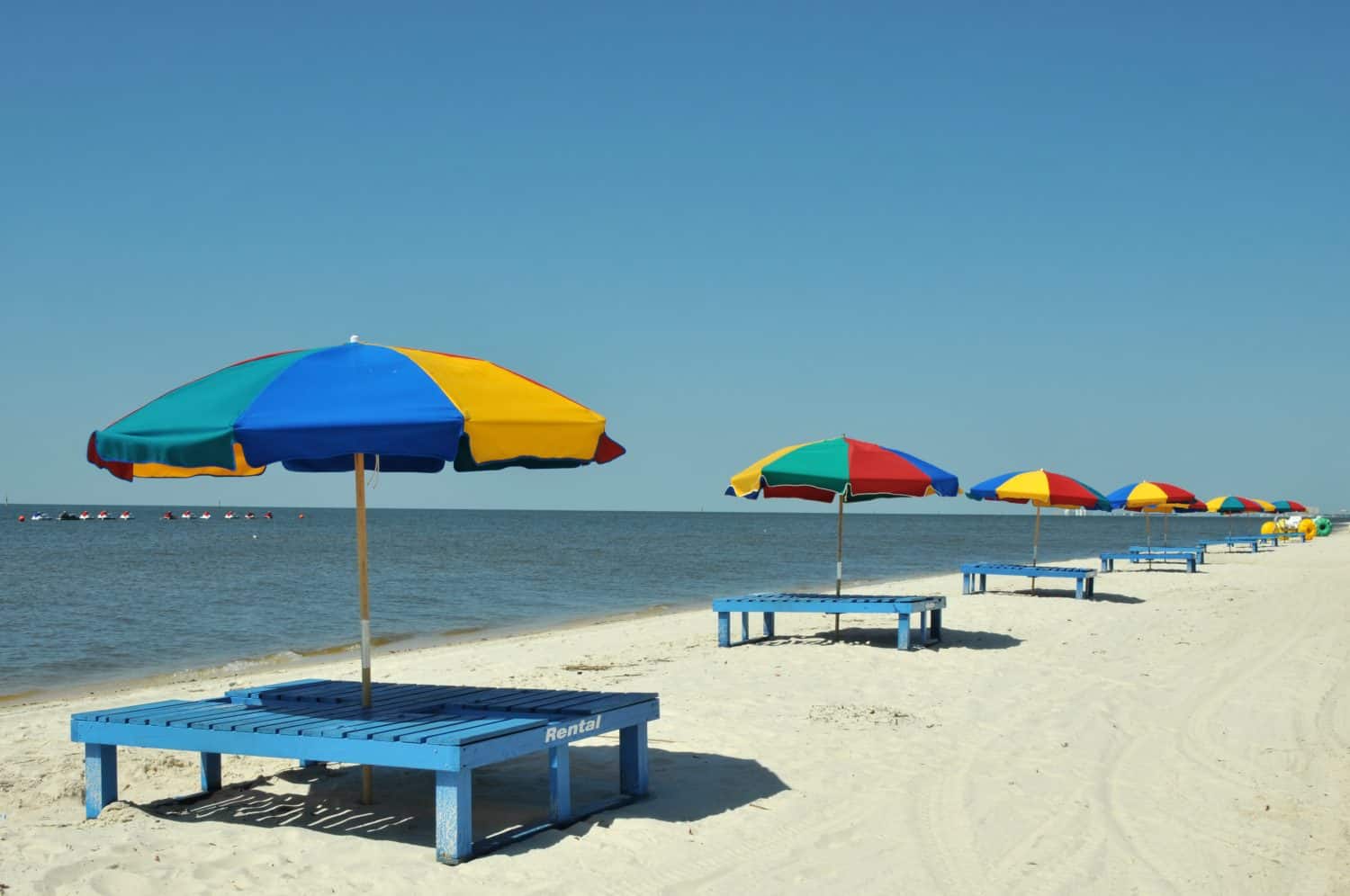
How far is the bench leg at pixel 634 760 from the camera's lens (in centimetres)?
617

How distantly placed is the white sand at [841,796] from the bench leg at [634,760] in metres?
0.17

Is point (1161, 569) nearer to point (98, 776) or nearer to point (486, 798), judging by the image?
point (486, 798)

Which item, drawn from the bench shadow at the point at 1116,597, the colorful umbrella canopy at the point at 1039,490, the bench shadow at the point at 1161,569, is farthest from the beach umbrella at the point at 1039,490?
the bench shadow at the point at 1161,569

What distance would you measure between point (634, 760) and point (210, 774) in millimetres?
2504

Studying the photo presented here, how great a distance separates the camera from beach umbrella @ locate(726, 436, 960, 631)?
11.6 metres

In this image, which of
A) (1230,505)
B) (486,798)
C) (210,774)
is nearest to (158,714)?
(210,774)

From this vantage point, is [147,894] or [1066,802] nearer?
[147,894]

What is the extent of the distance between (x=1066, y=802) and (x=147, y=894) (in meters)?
4.56

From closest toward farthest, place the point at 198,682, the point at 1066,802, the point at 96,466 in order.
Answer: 1. the point at 96,466
2. the point at 1066,802
3. the point at 198,682

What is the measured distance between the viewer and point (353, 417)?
4.87 metres

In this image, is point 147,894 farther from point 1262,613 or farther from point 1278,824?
point 1262,613

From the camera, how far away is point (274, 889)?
4758 millimetres

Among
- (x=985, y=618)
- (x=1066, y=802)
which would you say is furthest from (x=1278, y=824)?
(x=985, y=618)

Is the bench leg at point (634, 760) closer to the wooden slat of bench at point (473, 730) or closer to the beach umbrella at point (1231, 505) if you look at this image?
the wooden slat of bench at point (473, 730)
